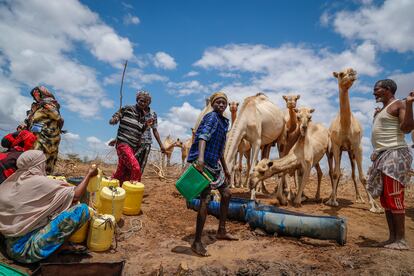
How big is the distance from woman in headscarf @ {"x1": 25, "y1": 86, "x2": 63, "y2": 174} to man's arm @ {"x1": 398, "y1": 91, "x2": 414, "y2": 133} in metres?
5.85

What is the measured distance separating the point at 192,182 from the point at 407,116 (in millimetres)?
3066

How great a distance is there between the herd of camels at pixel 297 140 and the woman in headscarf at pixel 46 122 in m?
→ 3.39

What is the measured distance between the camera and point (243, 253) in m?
4.46

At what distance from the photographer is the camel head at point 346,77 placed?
23.6ft

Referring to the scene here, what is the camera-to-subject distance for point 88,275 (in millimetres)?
3477

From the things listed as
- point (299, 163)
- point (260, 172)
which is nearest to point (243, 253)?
point (260, 172)

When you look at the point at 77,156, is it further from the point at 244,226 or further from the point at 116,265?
the point at 116,265

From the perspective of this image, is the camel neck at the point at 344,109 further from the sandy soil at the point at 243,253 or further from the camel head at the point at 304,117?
the sandy soil at the point at 243,253

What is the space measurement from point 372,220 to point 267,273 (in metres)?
3.95

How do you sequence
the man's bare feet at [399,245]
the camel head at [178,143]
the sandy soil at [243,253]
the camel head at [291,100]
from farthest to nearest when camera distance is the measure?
the camel head at [178,143] < the camel head at [291,100] < the man's bare feet at [399,245] < the sandy soil at [243,253]

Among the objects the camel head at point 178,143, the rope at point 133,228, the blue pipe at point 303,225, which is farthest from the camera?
the camel head at point 178,143

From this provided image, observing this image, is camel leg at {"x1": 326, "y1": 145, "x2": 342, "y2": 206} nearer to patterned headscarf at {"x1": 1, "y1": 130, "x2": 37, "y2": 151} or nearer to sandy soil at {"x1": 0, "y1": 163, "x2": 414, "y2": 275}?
sandy soil at {"x1": 0, "y1": 163, "x2": 414, "y2": 275}

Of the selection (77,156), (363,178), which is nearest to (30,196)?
(363,178)

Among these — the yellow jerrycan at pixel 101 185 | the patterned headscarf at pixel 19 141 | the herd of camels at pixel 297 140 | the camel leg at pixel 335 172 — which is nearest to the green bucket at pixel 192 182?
the yellow jerrycan at pixel 101 185
